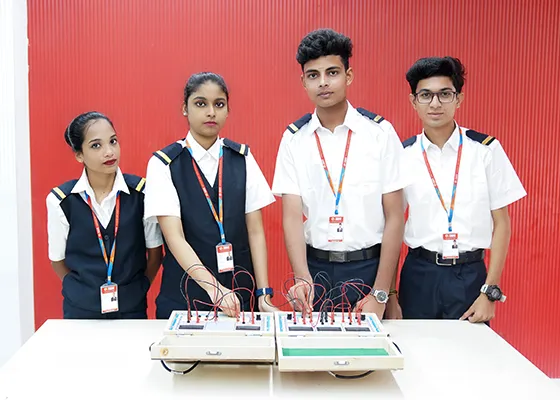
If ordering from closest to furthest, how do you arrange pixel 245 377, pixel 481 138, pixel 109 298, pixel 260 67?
pixel 245 377 < pixel 109 298 < pixel 481 138 < pixel 260 67

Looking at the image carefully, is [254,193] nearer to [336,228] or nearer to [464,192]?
[336,228]

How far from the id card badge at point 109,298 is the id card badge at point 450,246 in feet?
4.27

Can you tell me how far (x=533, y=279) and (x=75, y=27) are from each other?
3090mm

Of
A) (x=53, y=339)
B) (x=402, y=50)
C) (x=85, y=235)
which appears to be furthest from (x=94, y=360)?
(x=402, y=50)

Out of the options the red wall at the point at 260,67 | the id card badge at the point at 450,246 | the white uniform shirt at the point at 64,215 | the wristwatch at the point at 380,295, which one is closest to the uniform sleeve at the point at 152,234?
the white uniform shirt at the point at 64,215

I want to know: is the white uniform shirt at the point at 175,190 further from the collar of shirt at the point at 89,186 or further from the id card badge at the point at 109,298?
the id card badge at the point at 109,298

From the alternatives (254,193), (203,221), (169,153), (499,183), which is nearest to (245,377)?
(203,221)

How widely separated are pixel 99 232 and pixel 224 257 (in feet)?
1.58

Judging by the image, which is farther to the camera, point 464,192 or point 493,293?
point 464,192

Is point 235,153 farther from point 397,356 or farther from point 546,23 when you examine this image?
point 546,23

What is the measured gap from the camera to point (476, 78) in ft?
9.03

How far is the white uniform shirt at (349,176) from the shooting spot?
1.88 metres

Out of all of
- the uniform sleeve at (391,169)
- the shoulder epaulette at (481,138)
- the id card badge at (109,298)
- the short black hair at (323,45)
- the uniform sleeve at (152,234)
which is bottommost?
the id card badge at (109,298)

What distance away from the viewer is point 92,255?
180cm
